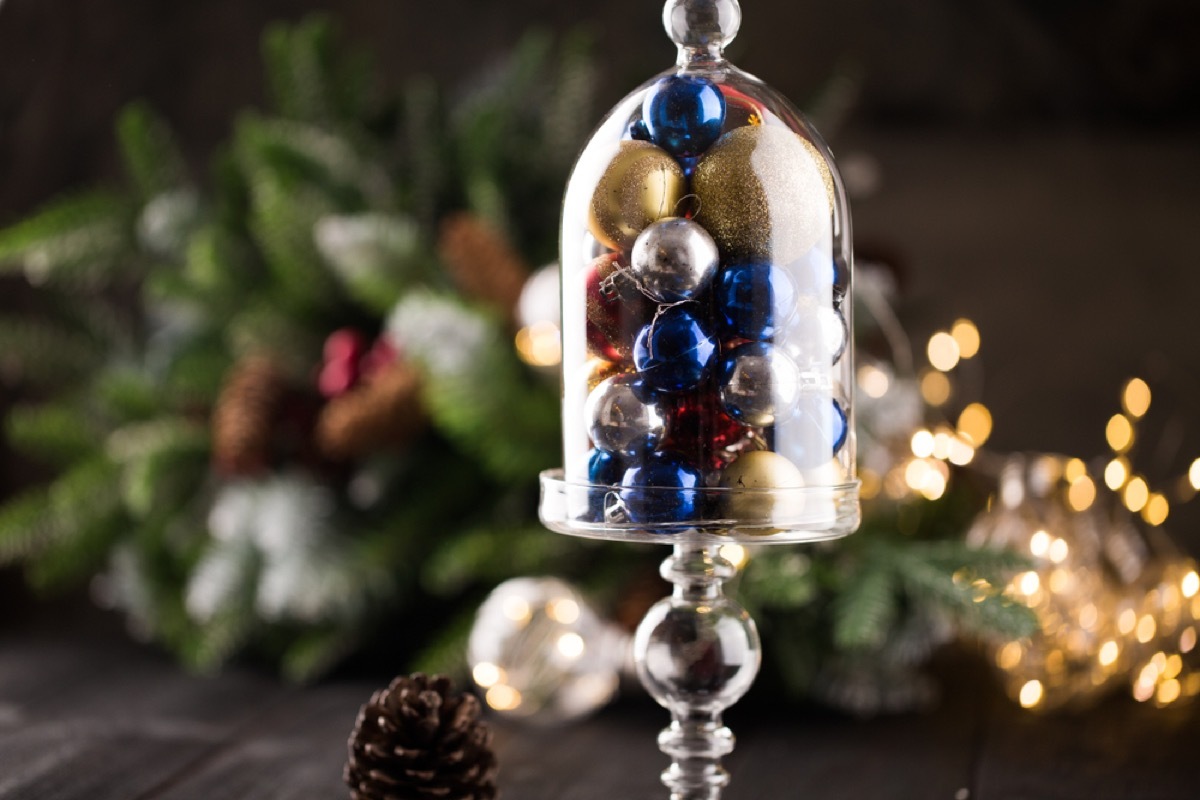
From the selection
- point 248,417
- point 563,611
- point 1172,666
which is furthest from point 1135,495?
point 248,417

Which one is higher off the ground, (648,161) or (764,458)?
(648,161)

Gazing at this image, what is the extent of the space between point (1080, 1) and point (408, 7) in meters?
0.80

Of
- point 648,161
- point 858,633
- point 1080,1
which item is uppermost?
point 1080,1

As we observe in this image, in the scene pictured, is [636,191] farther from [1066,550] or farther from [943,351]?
[943,351]

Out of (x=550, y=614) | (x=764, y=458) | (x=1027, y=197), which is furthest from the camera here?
(x=1027, y=197)

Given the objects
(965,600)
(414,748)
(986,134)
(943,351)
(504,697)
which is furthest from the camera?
(986,134)

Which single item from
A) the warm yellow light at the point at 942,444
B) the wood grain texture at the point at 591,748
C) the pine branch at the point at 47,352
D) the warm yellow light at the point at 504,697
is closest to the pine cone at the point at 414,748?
the wood grain texture at the point at 591,748

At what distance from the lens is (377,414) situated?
1.17 m

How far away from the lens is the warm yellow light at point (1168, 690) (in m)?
1.09

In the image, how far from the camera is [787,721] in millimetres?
1125

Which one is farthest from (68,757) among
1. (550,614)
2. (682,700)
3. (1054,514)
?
(1054,514)

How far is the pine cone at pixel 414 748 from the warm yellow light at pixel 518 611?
0.22 meters

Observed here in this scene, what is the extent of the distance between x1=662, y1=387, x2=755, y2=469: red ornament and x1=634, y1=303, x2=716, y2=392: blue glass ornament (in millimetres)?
11

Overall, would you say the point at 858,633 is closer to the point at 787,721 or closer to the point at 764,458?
the point at 787,721
